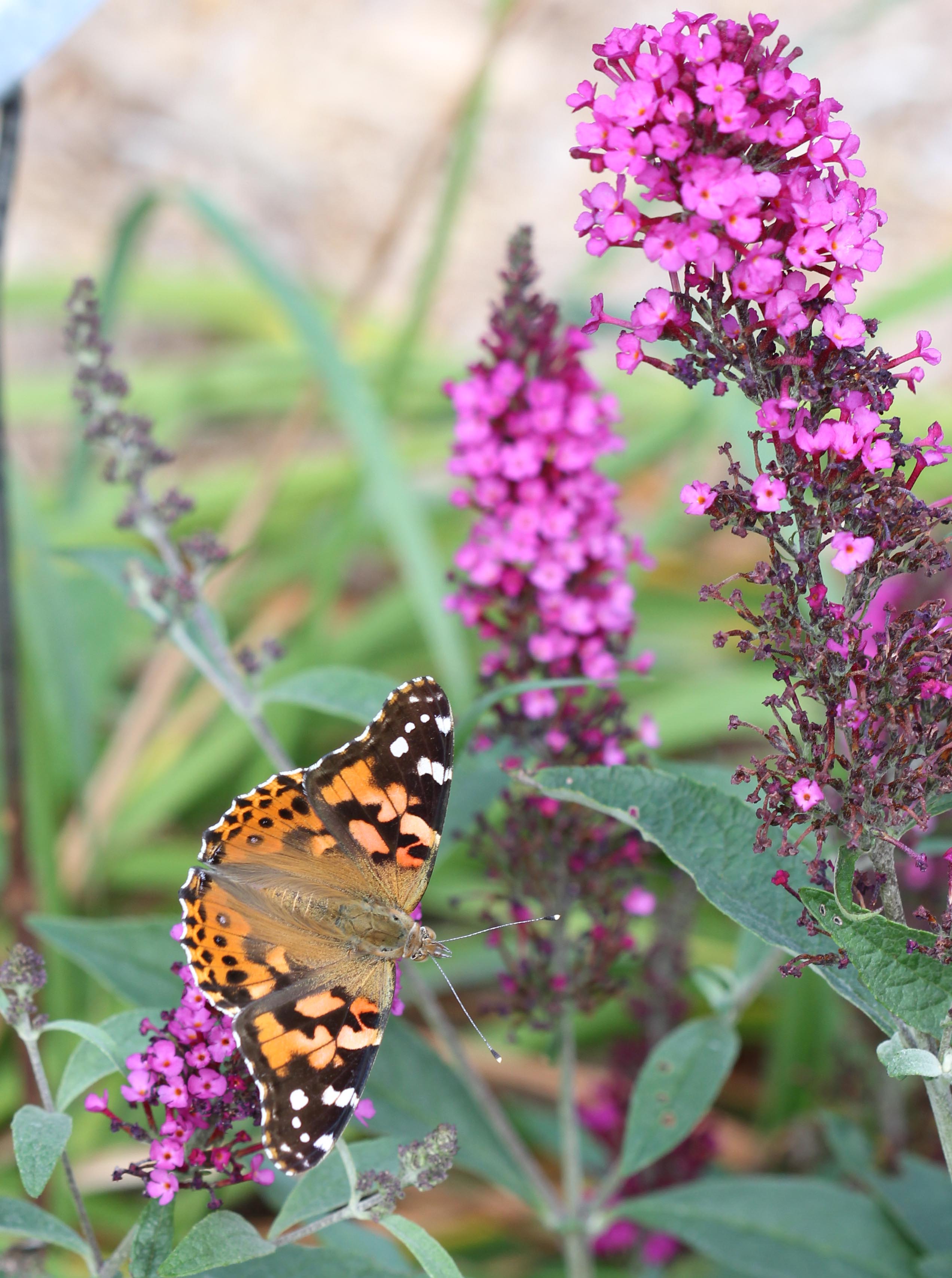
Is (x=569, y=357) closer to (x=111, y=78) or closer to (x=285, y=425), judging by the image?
(x=285, y=425)

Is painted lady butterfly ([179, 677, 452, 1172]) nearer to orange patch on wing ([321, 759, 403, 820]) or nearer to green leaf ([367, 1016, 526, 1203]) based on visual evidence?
orange patch on wing ([321, 759, 403, 820])

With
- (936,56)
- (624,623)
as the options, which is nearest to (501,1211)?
(624,623)

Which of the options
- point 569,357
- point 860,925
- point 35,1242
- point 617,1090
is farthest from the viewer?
point 617,1090

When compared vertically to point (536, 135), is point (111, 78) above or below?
above

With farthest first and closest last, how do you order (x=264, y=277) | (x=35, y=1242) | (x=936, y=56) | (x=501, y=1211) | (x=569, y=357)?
(x=936, y=56) < (x=501, y=1211) < (x=264, y=277) < (x=569, y=357) < (x=35, y=1242)

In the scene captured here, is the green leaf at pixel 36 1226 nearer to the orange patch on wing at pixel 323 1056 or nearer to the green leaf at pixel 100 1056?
the green leaf at pixel 100 1056

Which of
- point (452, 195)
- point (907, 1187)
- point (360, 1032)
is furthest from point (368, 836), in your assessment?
point (452, 195)

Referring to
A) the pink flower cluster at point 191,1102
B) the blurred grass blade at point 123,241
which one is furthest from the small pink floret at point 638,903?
the blurred grass blade at point 123,241
